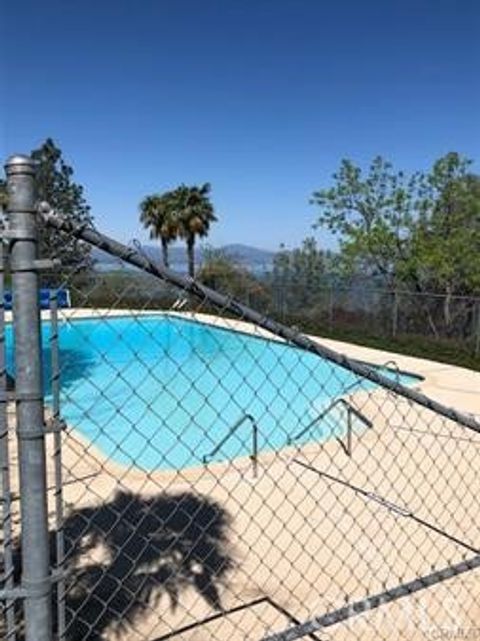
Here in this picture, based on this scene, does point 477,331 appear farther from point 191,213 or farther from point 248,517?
point 191,213

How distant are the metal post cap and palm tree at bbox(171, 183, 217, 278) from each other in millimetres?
31706

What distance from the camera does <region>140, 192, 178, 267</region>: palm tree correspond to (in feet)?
109

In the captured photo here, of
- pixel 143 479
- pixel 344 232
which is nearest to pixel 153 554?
pixel 143 479

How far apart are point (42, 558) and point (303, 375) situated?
12.6 metres

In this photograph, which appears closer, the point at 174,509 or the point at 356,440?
the point at 174,509

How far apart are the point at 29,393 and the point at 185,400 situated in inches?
417

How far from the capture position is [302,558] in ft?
16.9

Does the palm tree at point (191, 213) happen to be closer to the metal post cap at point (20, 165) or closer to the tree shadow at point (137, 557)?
the tree shadow at point (137, 557)

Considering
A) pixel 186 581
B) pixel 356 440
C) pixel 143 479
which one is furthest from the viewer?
pixel 356 440

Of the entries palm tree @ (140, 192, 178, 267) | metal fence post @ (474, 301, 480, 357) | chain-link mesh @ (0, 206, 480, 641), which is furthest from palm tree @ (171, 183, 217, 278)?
chain-link mesh @ (0, 206, 480, 641)

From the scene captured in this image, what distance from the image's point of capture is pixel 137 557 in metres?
5.07

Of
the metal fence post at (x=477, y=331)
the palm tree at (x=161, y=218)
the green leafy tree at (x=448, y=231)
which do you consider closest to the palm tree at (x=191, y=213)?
the palm tree at (x=161, y=218)

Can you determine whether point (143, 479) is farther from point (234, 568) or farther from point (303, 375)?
point (303, 375)

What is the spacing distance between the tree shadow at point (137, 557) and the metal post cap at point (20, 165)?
276 cm
